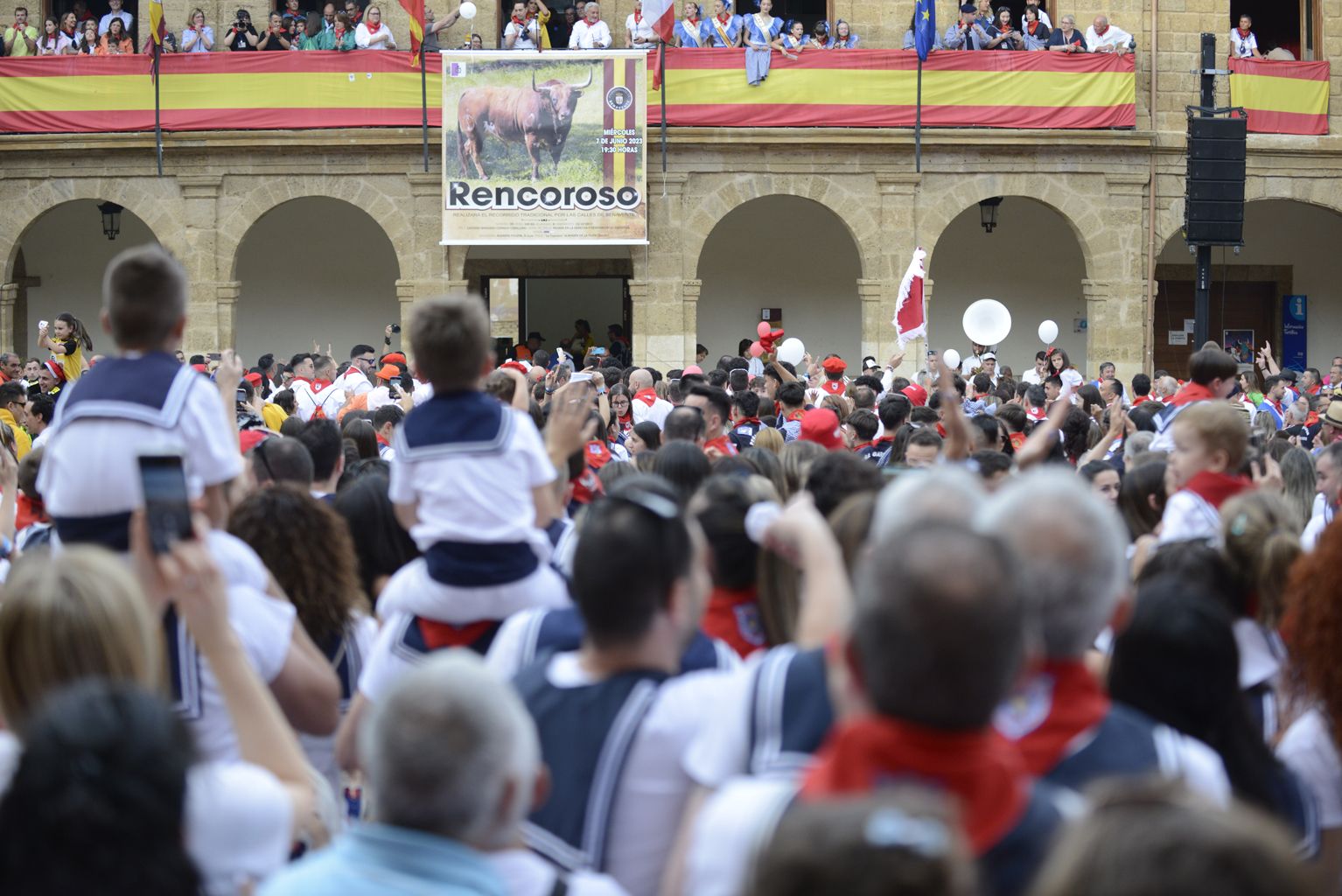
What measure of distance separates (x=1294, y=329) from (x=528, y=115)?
12.6m

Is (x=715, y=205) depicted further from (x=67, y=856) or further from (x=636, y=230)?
(x=67, y=856)

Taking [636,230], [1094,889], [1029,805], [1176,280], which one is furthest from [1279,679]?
[1176,280]

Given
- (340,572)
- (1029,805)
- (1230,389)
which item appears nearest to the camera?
(1029,805)

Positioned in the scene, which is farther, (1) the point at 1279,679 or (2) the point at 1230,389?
(2) the point at 1230,389

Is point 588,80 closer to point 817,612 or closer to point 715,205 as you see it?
point 715,205

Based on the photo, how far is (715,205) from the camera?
19.2 metres

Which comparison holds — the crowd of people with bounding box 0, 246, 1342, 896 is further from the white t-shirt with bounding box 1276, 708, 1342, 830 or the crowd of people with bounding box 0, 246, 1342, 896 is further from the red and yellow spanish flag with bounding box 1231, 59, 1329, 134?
the red and yellow spanish flag with bounding box 1231, 59, 1329, 134

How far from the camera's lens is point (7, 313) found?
20.1 metres

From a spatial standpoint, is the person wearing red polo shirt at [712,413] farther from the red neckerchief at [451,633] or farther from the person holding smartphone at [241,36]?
the person holding smartphone at [241,36]

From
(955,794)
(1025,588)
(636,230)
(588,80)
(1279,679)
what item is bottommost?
(1279,679)

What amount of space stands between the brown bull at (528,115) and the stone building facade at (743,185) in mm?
944

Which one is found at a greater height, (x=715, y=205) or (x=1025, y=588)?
(x=715, y=205)

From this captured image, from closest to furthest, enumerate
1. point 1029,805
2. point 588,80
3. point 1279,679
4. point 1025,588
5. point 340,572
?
point 1029,805 → point 1025,588 → point 1279,679 → point 340,572 → point 588,80

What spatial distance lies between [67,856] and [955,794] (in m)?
1.22
